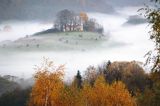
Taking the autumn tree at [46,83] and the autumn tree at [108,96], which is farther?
the autumn tree at [108,96]

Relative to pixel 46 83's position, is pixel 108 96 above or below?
below

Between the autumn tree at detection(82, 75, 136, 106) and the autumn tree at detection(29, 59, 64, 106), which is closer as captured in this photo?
the autumn tree at detection(29, 59, 64, 106)

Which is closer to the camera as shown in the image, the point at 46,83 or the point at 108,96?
the point at 46,83

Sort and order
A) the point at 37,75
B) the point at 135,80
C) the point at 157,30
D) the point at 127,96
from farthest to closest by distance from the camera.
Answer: the point at 135,80, the point at 127,96, the point at 37,75, the point at 157,30

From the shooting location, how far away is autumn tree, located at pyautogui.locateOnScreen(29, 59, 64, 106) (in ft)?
241

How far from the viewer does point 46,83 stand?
7406 cm

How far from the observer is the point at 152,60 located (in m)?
26.9

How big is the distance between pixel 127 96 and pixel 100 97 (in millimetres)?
6045

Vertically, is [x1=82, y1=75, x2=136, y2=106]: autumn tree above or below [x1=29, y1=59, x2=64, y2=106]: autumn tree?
below

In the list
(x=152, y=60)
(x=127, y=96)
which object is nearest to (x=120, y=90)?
(x=127, y=96)

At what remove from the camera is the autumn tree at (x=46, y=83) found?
73500 mm

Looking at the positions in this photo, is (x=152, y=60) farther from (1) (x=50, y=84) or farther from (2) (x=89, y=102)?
(2) (x=89, y=102)

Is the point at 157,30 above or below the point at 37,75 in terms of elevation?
above

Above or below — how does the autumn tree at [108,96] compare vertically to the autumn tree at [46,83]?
below
